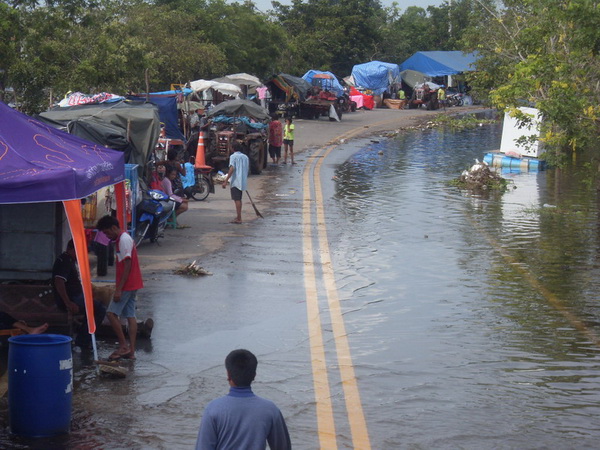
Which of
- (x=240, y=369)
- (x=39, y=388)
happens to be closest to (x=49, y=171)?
(x=39, y=388)

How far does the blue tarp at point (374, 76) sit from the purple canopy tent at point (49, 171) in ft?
202

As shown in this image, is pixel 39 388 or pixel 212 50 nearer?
pixel 39 388

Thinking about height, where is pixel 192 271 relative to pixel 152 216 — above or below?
below

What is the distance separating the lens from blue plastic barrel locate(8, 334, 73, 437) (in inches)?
272

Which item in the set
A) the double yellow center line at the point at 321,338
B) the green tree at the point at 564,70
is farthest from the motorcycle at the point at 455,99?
the double yellow center line at the point at 321,338

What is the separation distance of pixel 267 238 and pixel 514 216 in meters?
6.07

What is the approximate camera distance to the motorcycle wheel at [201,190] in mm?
21766

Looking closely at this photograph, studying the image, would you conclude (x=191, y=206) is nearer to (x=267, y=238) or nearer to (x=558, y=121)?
(x=267, y=238)

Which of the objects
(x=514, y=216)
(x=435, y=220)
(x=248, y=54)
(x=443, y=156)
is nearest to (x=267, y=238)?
(x=435, y=220)

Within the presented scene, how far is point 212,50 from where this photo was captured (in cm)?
4822

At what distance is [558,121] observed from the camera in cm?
1908

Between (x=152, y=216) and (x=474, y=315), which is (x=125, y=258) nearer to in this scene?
(x=474, y=315)

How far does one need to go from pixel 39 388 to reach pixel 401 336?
14.5 ft

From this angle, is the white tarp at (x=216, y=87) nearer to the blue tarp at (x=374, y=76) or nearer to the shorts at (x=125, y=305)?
the blue tarp at (x=374, y=76)
